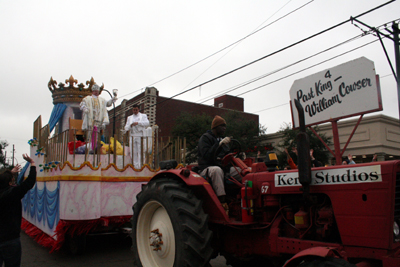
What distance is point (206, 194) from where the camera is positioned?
3.59 meters

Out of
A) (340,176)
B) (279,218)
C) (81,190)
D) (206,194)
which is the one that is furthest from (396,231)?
(81,190)

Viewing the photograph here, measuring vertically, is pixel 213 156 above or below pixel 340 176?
above

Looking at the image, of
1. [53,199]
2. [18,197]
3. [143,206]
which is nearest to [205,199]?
[143,206]

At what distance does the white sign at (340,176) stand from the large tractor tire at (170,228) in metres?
0.96

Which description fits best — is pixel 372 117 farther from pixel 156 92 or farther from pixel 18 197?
pixel 18 197

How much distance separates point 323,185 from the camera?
2752 mm

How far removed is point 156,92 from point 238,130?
26.3 ft

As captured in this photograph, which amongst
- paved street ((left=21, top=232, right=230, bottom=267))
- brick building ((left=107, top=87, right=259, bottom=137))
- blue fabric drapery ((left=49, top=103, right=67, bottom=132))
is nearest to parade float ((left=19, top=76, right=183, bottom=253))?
paved street ((left=21, top=232, right=230, bottom=267))

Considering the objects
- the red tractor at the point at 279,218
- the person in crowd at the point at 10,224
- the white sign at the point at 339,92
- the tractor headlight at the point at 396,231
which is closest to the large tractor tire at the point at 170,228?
the red tractor at the point at 279,218

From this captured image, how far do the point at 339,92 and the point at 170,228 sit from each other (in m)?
2.79

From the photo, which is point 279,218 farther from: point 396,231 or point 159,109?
point 159,109

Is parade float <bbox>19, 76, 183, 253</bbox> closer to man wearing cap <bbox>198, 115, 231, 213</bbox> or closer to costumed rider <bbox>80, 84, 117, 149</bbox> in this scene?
costumed rider <bbox>80, 84, 117, 149</bbox>

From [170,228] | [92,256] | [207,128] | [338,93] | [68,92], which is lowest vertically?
[92,256]

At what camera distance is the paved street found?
5027mm
